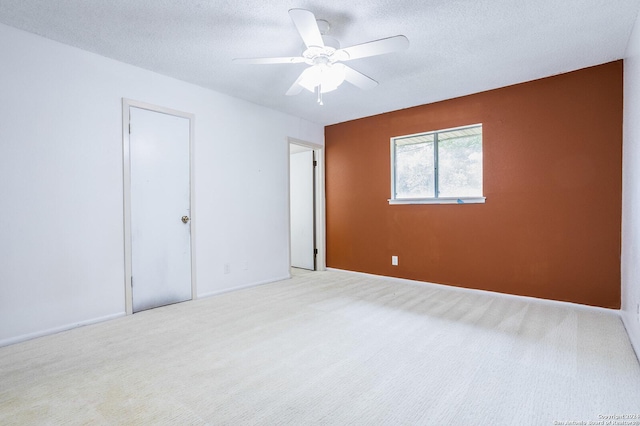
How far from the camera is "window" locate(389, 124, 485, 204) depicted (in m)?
3.82

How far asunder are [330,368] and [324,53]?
6.99 feet

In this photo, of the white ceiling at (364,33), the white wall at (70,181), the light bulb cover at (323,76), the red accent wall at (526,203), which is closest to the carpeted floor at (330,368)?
the white wall at (70,181)

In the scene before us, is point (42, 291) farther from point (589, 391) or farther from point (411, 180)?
point (411, 180)

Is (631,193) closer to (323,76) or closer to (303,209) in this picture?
(323,76)

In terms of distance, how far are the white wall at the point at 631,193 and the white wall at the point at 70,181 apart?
378 centimetres

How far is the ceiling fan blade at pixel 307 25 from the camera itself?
178cm

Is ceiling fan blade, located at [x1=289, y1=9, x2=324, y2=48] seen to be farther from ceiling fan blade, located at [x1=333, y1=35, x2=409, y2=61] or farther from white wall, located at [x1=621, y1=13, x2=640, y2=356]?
white wall, located at [x1=621, y1=13, x2=640, y2=356]

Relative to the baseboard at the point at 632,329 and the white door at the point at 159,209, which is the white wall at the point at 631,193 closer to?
the baseboard at the point at 632,329

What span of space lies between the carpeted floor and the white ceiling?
2.36 metres

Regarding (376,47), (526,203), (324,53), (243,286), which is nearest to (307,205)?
(243,286)

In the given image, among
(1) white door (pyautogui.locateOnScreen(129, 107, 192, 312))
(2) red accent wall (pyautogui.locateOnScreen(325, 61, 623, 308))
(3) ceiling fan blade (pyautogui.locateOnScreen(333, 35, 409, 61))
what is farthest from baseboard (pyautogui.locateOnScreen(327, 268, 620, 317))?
(3) ceiling fan blade (pyautogui.locateOnScreen(333, 35, 409, 61))

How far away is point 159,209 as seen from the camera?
10.7 feet

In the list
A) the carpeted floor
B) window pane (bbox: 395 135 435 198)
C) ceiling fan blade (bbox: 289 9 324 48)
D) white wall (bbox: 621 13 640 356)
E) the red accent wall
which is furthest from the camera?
window pane (bbox: 395 135 435 198)

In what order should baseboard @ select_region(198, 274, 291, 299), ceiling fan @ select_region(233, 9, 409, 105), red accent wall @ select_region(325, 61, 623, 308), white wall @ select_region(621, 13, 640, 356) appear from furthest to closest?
1. baseboard @ select_region(198, 274, 291, 299)
2. red accent wall @ select_region(325, 61, 623, 308)
3. white wall @ select_region(621, 13, 640, 356)
4. ceiling fan @ select_region(233, 9, 409, 105)
